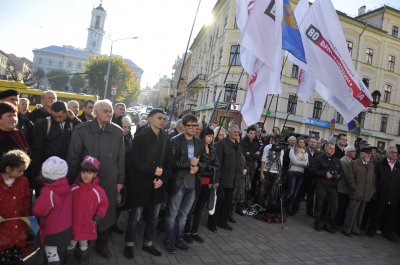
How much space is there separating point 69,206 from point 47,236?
1.27 feet

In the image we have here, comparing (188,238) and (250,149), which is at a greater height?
(250,149)

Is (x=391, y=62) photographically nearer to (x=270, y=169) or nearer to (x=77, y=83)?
(x=270, y=169)

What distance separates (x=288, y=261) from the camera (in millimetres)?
5176

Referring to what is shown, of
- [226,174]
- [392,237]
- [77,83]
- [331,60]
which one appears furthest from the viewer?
[77,83]

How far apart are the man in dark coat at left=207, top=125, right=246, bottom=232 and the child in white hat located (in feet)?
10.1

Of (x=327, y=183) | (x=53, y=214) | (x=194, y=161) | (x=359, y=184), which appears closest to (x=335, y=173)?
(x=327, y=183)

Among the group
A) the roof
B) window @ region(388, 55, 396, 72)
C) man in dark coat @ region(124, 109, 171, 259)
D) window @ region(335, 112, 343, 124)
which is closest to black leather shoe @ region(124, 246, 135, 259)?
man in dark coat @ region(124, 109, 171, 259)

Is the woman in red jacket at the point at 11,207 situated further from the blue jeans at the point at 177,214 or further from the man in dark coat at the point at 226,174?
the man in dark coat at the point at 226,174

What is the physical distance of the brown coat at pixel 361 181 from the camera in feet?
24.3

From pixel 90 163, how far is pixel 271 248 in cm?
361

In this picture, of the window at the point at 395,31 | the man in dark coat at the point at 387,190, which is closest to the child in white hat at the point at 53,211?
the man in dark coat at the point at 387,190

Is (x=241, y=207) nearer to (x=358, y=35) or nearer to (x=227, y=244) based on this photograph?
(x=227, y=244)

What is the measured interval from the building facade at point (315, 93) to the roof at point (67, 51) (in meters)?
105

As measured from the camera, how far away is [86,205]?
3.79 metres
